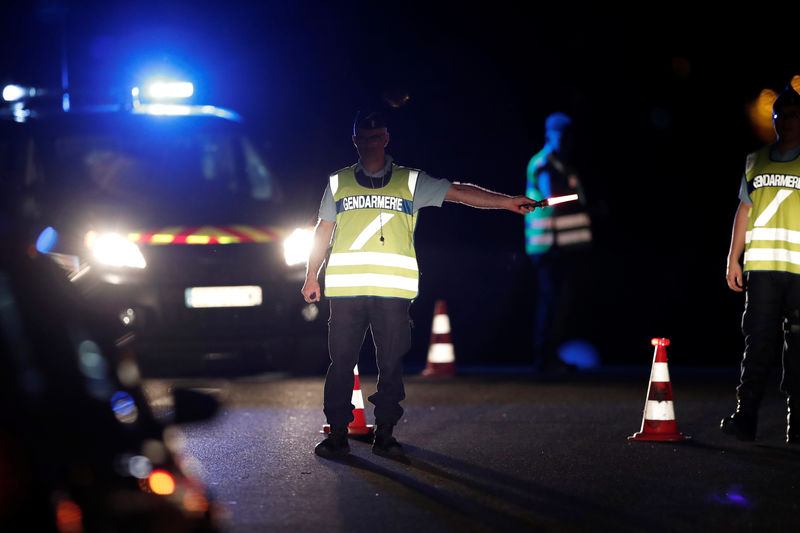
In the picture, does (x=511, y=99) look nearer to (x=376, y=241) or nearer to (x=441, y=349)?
(x=441, y=349)

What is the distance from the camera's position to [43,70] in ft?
51.0

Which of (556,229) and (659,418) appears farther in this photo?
(556,229)

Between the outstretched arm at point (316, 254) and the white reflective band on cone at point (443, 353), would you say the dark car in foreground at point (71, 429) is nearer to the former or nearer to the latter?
the outstretched arm at point (316, 254)

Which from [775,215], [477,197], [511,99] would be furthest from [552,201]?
[511,99]

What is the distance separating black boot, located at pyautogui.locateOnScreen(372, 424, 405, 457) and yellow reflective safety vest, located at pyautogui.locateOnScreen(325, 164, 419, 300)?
2.34 feet

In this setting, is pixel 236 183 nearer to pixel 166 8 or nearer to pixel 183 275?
pixel 183 275

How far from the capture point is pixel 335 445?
779 centimetres

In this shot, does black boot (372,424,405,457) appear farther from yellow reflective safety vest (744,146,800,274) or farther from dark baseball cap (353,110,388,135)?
yellow reflective safety vest (744,146,800,274)

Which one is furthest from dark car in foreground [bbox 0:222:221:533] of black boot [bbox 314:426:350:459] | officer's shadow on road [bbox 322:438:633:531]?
black boot [bbox 314:426:350:459]

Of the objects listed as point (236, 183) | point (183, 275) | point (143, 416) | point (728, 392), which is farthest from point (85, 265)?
point (143, 416)

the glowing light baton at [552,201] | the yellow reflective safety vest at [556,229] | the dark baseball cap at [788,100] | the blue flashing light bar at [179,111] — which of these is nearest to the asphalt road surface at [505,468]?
the glowing light baton at [552,201]

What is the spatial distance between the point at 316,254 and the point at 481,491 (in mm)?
2013

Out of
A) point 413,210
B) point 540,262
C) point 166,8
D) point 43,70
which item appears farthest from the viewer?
point 166,8

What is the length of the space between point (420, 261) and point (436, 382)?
14.3 ft
